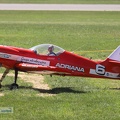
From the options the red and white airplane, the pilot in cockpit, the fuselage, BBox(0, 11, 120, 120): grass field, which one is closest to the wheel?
the red and white airplane

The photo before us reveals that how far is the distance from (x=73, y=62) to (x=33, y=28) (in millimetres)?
22372

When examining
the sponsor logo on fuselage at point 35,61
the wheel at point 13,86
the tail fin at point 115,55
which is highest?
the tail fin at point 115,55

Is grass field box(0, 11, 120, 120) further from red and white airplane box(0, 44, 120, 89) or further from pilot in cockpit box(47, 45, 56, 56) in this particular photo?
pilot in cockpit box(47, 45, 56, 56)

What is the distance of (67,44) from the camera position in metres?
28.8

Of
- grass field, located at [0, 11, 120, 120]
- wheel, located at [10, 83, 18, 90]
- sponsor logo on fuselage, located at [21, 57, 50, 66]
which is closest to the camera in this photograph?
grass field, located at [0, 11, 120, 120]

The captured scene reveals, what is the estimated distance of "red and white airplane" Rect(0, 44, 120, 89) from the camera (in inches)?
605

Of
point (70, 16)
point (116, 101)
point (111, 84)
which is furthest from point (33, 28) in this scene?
point (116, 101)

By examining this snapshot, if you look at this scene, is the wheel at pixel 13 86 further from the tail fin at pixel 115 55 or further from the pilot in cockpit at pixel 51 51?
the tail fin at pixel 115 55

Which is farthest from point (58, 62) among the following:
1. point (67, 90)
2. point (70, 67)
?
point (67, 90)

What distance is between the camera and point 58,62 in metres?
15.4

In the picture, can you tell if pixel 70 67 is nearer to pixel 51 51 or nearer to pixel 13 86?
pixel 51 51

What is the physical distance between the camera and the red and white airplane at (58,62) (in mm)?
15375

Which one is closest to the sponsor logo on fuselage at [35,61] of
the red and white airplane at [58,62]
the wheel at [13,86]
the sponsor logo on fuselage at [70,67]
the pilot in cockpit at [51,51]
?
the red and white airplane at [58,62]

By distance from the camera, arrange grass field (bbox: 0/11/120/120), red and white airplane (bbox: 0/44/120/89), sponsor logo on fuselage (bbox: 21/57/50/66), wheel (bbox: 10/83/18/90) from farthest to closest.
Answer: sponsor logo on fuselage (bbox: 21/57/50/66) < red and white airplane (bbox: 0/44/120/89) < wheel (bbox: 10/83/18/90) < grass field (bbox: 0/11/120/120)
